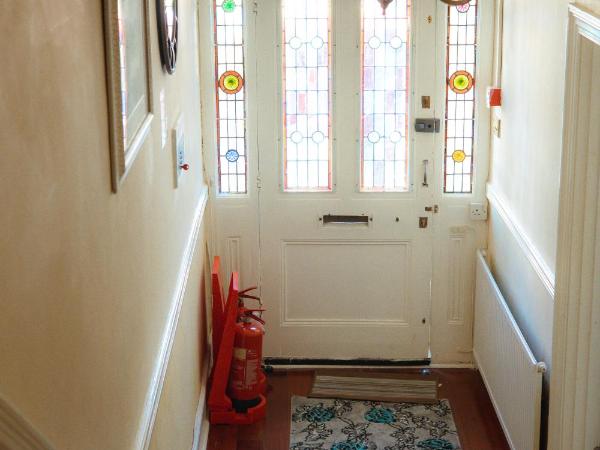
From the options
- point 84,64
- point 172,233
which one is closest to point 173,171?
point 172,233

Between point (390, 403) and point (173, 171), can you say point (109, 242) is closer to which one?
point (173, 171)

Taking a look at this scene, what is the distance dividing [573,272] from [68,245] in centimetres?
249

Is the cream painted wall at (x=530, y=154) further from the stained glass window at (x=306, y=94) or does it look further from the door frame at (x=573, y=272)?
the stained glass window at (x=306, y=94)

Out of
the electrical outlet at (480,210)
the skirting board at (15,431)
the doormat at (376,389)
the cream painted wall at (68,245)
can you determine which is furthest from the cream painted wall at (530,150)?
the skirting board at (15,431)

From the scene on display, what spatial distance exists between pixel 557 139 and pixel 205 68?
90.7 inches

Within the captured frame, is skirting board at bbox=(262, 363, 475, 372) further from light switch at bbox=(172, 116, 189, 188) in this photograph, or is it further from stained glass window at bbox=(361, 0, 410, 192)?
light switch at bbox=(172, 116, 189, 188)

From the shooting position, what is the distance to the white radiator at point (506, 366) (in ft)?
13.7

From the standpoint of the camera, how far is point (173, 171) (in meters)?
3.96

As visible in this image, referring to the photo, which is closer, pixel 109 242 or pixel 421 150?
pixel 109 242

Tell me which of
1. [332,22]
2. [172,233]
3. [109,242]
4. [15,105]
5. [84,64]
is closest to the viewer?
[15,105]

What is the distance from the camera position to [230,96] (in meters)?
5.59

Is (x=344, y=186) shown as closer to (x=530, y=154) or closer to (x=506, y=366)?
(x=530, y=154)

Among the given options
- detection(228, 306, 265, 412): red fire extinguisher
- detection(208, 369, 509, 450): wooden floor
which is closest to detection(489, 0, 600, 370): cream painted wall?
detection(208, 369, 509, 450): wooden floor

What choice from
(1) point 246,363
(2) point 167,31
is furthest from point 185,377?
(2) point 167,31
